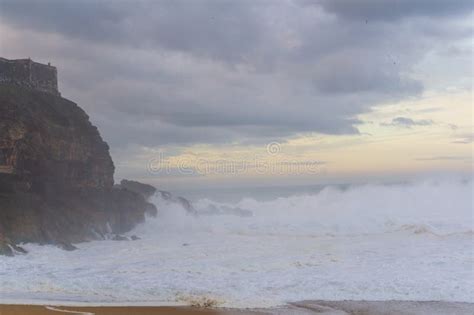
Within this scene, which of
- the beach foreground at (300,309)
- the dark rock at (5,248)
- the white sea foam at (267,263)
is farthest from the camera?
the dark rock at (5,248)

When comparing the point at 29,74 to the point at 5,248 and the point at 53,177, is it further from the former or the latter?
the point at 5,248

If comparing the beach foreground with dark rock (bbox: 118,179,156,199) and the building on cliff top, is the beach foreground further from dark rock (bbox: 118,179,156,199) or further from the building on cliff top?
dark rock (bbox: 118,179,156,199)

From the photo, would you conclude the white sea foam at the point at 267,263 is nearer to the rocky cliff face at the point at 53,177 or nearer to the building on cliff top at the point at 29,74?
the rocky cliff face at the point at 53,177

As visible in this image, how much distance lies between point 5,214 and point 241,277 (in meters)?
9.61

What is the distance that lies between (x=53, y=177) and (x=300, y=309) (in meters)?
15.0

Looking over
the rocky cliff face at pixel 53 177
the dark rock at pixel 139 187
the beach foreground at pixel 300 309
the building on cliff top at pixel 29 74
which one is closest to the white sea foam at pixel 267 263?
the beach foreground at pixel 300 309

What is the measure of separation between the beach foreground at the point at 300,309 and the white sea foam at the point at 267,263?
45 centimetres

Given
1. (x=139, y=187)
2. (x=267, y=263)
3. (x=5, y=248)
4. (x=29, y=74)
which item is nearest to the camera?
(x=267, y=263)

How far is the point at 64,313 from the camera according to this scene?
9695 mm

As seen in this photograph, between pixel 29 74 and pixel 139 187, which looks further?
pixel 139 187

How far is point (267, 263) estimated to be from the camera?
1466 centimetres

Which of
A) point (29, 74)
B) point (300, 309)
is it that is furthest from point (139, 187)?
point (300, 309)

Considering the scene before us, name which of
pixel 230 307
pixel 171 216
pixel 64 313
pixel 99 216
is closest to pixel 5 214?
pixel 99 216

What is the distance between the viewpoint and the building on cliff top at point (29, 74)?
24.8 meters
